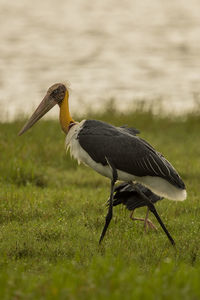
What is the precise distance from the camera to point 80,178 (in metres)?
9.48

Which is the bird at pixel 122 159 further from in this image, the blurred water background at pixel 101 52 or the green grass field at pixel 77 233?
the blurred water background at pixel 101 52

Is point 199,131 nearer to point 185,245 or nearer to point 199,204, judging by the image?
Result: point 199,204

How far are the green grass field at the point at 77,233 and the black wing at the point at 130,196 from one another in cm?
23

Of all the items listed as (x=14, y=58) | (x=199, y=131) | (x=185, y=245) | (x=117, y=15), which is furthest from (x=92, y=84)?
(x=185, y=245)

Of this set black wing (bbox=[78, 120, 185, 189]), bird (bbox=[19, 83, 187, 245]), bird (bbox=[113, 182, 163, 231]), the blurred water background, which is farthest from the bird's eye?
the blurred water background

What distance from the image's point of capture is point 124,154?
644 cm

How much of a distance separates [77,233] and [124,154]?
967mm

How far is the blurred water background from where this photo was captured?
16.3m

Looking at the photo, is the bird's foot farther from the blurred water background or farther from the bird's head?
the blurred water background

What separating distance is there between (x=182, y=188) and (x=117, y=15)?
2075cm

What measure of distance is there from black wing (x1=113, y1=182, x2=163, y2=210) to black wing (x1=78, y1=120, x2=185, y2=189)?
662 mm

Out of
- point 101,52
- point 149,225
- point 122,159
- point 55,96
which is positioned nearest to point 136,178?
point 122,159

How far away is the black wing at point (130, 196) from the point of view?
23.3ft

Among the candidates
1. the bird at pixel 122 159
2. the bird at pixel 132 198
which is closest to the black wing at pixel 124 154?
the bird at pixel 122 159
